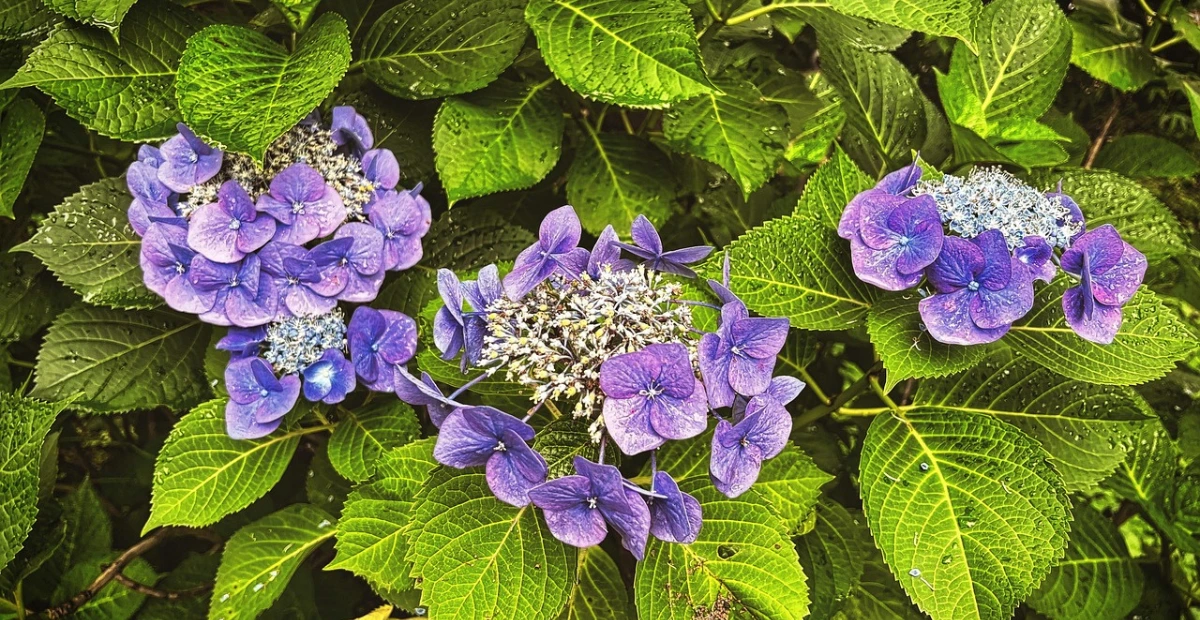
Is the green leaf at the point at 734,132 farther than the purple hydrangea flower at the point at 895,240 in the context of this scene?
Yes

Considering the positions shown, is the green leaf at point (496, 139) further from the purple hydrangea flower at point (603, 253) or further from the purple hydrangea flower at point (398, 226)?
the purple hydrangea flower at point (603, 253)

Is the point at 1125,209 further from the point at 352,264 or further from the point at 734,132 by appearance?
the point at 352,264

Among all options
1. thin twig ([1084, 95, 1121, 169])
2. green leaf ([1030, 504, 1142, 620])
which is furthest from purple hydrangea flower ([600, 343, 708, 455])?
thin twig ([1084, 95, 1121, 169])

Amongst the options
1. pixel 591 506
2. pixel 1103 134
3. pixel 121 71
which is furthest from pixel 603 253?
pixel 1103 134

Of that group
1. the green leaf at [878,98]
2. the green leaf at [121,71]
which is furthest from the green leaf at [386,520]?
the green leaf at [878,98]

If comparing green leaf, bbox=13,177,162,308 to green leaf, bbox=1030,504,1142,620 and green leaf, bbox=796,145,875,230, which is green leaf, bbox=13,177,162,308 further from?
green leaf, bbox=1030,504,1142,620

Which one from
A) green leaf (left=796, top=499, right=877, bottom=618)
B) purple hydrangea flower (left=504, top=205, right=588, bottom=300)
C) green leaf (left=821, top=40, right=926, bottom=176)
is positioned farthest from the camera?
green leaf (left=821, top=40, right=926, bottom=176)
